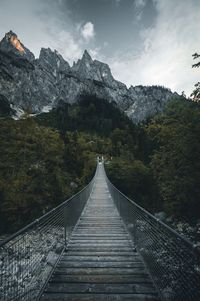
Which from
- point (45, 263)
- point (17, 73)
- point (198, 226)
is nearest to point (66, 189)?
point (198, 226)

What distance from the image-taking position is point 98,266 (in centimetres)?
518

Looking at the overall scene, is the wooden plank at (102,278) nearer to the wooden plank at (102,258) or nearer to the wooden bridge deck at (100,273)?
the wooden bridge deck at (100,273)

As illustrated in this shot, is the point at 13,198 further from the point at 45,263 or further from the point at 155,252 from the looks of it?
the point at 155,252

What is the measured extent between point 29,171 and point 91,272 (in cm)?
1860

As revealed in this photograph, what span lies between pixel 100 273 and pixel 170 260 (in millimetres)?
1638

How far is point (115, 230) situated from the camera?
8523 millimetres

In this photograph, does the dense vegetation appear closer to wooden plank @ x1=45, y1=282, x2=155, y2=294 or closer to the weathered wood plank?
the weathered wood plank

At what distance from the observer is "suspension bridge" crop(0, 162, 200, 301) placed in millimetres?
3197

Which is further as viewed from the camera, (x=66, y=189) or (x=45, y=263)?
(x=66, y=189)

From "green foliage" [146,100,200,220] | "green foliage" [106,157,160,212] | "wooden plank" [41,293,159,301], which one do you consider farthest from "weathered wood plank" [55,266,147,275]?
"green foliage" [106,157,160,212]

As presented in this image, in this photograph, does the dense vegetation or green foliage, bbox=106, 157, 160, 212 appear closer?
the dense vegetation

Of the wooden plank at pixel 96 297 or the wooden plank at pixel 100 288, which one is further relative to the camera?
the wooden plank at pixel 100 288

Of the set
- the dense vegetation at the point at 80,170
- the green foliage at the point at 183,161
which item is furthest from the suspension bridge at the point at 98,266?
the dense vegetation at the point at 80,170

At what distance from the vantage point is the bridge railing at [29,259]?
321cm
